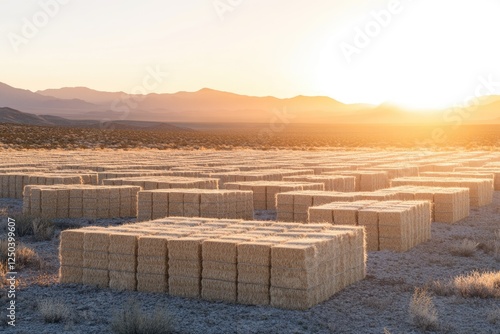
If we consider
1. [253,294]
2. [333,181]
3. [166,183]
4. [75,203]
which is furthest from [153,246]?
[333,181]

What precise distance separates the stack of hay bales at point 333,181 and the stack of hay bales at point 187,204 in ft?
21.0

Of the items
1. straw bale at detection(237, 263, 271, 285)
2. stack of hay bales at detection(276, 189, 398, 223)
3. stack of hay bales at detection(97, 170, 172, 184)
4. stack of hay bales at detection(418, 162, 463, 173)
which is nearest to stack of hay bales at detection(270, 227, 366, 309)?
straw bale at detection(237, 263, 271, 285)

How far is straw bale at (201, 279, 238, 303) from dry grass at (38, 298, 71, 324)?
7.03ft

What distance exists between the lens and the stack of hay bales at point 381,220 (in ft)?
51.7

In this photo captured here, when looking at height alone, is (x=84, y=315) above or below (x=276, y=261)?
below

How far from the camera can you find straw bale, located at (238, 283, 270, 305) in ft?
36.1

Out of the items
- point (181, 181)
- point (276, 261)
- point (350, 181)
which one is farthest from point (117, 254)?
point (350, 181)

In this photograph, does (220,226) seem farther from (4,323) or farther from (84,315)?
(4,323)

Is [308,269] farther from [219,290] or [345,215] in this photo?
[345,215]

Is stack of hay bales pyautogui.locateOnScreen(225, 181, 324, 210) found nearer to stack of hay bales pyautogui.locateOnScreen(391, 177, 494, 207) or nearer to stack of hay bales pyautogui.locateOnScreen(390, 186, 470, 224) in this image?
stack of hay bales pyautogui.locateOnScreen(391, 177, 494, 207)

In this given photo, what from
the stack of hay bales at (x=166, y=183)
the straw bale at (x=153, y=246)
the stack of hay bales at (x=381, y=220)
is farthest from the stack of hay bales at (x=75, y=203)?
the straw bale at (x=153, y=246)

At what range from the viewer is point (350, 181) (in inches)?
1082

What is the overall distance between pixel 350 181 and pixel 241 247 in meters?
16.8

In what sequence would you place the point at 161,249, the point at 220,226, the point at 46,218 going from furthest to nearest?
the point at 46,218 → the point at 220,226 → the point at 161,249
